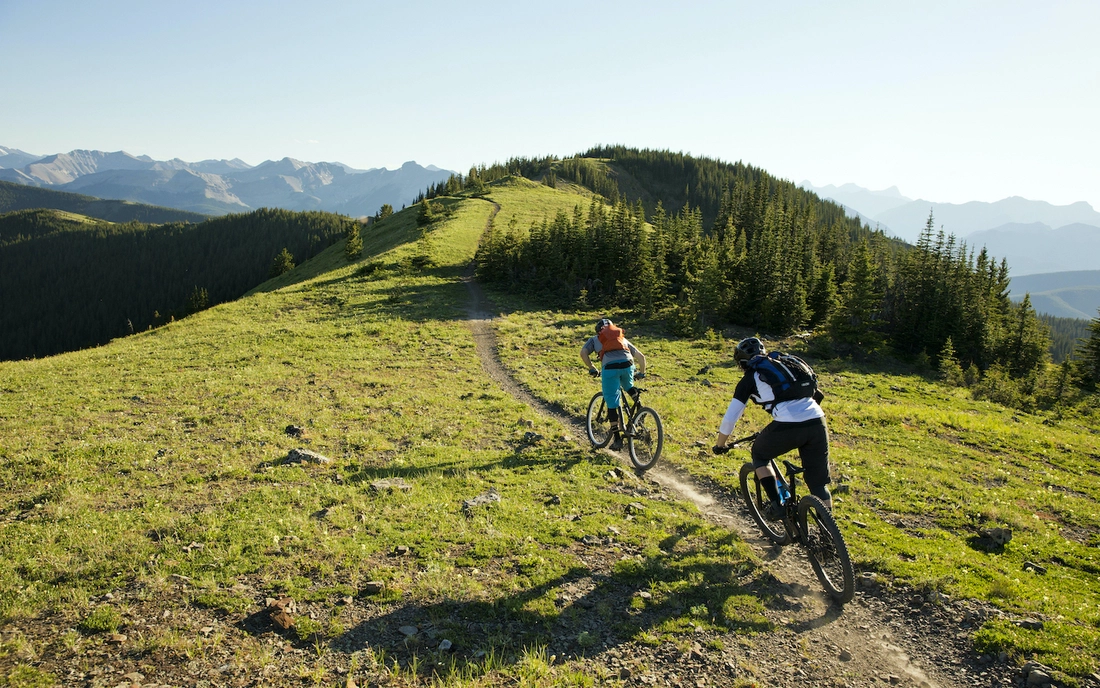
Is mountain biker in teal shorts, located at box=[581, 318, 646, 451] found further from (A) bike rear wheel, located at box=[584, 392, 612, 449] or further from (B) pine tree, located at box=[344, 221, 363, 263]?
(B) pine tree, located at box=[344, 221, 363, 263]

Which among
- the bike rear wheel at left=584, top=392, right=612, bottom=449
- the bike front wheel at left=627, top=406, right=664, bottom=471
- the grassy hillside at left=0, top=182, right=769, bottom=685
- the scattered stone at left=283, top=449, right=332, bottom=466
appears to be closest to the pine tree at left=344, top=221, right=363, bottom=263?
the grassy hillside at left=0, top=182, right=769, bottom=685

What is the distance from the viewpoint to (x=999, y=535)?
9484mm

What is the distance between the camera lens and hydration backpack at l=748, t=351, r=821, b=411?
776 centimetres

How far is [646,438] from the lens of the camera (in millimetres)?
12438

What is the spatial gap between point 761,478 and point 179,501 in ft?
37.2

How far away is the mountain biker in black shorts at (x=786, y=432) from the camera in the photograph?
25.8 ft

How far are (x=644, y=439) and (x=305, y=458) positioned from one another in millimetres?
8495

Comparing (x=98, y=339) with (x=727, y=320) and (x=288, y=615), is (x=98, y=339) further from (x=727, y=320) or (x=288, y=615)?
(x=288, y=615)

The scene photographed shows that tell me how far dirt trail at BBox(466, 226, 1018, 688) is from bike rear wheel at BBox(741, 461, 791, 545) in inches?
12.1

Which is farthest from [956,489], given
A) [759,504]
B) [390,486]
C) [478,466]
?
[390,486]

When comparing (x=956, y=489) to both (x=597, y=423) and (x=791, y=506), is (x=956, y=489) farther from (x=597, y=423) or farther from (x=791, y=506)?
(x=597, y=423)

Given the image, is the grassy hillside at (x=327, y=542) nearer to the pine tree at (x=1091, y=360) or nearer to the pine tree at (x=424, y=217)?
the pine tree at (x=1091, y=360)

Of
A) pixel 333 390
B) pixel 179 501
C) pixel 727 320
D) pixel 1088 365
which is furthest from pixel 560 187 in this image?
pixel 179 501

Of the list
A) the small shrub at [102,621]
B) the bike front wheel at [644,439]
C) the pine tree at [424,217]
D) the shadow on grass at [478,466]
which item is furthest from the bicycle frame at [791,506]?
the pine tree at [424,217]
